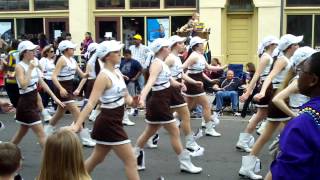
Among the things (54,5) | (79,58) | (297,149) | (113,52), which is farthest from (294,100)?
(54,5)

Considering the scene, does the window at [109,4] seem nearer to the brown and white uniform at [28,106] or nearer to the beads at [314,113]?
the brown and white uniform at [28,106]

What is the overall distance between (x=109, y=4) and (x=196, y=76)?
1093 cm

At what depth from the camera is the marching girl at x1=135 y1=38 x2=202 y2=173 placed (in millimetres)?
7355

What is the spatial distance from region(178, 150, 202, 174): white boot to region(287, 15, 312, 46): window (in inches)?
464

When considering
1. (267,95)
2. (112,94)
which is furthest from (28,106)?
(267,95)

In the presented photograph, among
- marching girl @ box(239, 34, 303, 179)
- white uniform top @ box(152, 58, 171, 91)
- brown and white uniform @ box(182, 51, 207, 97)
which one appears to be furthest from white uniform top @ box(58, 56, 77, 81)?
marching girl @ box(239, 34, 303, 179)

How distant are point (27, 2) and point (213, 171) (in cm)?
1564

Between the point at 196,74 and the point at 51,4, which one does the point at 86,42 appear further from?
the point at 196,74

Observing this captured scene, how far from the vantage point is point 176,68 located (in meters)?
8.78

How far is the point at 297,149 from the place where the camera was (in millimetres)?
2787

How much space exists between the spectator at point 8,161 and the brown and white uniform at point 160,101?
151 inches

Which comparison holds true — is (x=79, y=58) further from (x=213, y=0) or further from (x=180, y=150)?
(x=180, y=150)

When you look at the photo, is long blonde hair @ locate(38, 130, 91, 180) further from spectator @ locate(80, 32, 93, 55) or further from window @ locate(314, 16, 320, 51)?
window @ locate(314, 16, 320, 51)

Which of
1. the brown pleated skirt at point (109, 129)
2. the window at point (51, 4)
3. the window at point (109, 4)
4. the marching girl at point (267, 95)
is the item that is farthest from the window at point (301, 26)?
the brown pleated skirt at point (109, 129)
